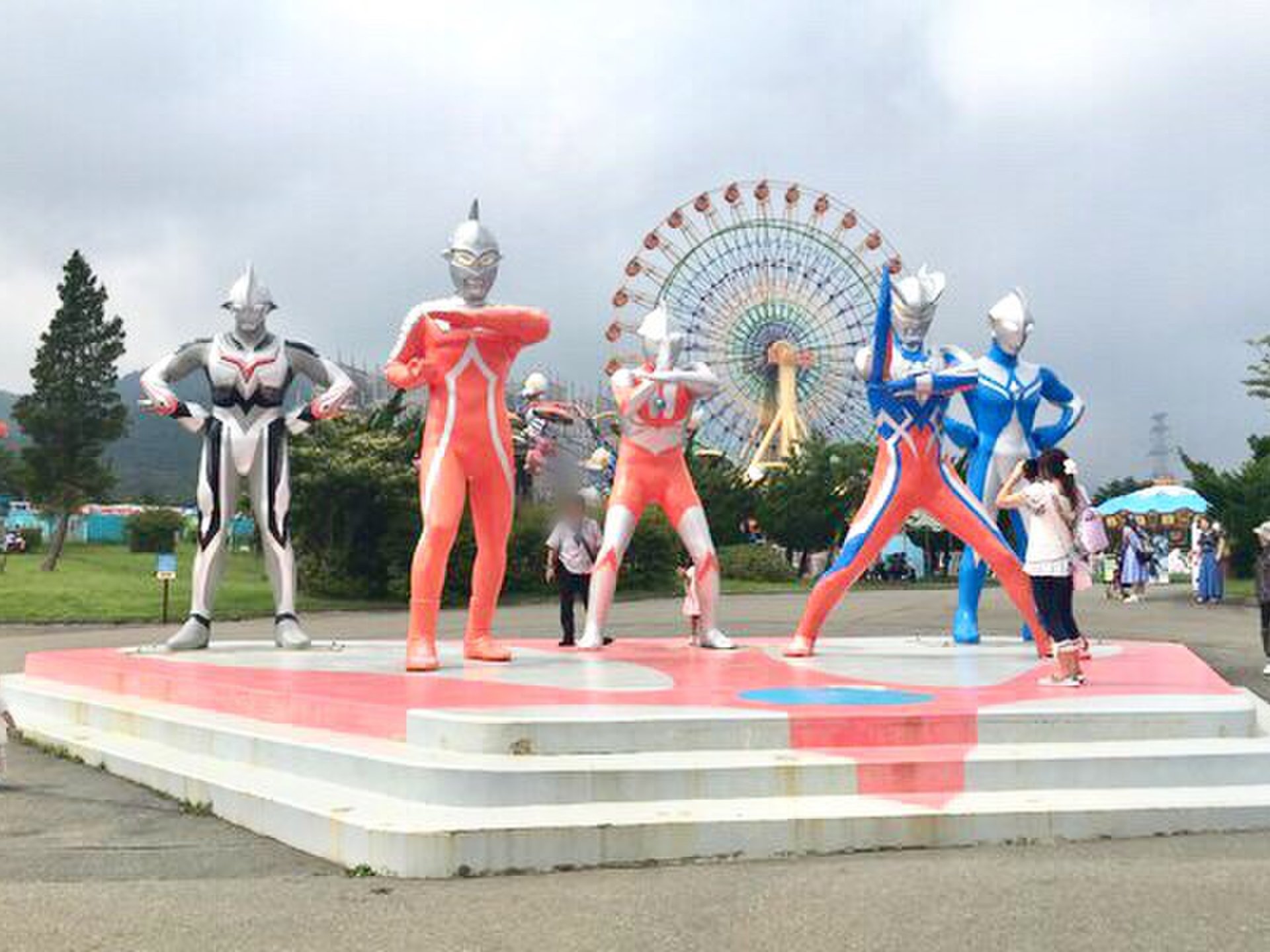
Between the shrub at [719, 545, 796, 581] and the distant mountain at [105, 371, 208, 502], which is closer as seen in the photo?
the shrub at [719, 545, 796, 581]

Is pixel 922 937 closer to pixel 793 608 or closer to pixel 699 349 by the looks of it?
pixel 793 608

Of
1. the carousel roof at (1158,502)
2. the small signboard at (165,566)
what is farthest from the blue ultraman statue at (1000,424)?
the carousel roof at (1158,502)

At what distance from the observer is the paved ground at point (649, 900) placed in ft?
12.5

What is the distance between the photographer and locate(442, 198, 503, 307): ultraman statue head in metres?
8.38

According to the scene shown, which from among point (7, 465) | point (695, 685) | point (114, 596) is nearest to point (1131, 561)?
point (695, 685)

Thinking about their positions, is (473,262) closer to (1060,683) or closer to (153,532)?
(1060,683)

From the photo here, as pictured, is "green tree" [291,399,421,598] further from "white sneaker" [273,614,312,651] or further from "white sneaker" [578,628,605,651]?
"white sneaker" [578,628,605,651]

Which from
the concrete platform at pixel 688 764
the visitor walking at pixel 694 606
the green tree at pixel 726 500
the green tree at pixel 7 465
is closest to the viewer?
the concrete platform at pixel 688 764

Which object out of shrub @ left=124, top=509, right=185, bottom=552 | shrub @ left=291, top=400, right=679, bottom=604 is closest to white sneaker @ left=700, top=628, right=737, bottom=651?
shrub @ left=291, top=400, right=679, bottom=604

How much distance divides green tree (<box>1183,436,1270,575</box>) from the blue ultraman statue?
46.6ft

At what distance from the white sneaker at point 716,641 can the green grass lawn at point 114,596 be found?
10.7 meters

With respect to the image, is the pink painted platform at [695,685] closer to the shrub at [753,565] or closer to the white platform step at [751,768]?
→ the white platform step at [751,768]

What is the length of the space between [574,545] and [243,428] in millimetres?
3111

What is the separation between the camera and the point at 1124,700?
6184 mm
